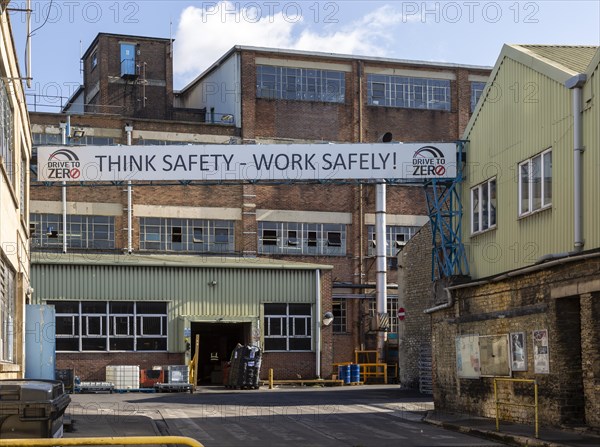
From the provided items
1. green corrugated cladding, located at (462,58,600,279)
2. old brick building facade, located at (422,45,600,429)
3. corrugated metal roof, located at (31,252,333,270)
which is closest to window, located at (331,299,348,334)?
corrugated metal roof, located at (31,252,333,270)

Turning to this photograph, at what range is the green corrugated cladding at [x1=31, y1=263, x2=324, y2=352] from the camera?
4241 centimetres

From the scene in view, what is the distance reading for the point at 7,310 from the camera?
939 inches

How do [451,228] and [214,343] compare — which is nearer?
[451,228]

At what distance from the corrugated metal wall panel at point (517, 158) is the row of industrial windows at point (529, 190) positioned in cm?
18

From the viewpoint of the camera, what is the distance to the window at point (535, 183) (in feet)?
70.0

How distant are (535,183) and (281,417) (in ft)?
27.4

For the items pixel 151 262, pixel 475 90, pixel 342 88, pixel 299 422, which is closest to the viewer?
pixel 299 422

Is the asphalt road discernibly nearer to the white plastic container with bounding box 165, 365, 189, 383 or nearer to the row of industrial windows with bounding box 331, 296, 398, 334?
the white plastic container with bounding box 165, 365, 189, 383

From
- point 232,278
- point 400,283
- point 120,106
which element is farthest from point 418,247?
point 120,106

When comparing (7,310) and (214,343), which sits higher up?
(7,310)

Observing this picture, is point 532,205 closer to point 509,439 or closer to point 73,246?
point 509,439

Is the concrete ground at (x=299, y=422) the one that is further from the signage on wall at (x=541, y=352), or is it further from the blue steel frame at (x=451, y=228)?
the blue steel frame at (x=451, y=228)

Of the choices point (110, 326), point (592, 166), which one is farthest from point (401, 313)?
point (592, 166)

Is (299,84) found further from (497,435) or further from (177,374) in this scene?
(497,435)
